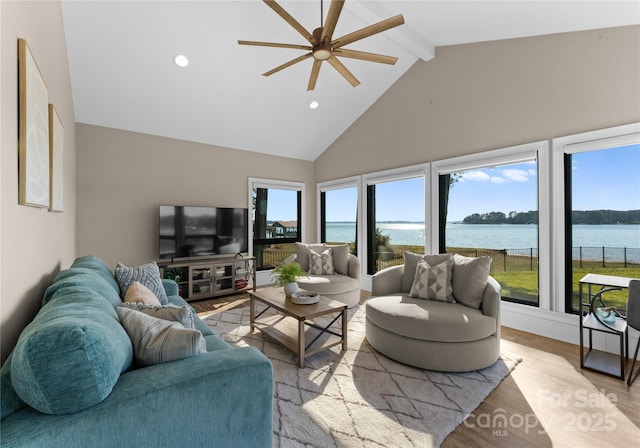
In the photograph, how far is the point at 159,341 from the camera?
47.1 inches

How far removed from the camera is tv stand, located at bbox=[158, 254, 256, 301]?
4328mm

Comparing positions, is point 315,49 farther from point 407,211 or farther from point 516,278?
point 516,278

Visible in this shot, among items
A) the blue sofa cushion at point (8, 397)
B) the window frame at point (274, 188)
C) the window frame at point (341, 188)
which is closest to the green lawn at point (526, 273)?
the window frame at point (341, 188)

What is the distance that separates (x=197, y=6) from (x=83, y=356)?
3301 millimetres

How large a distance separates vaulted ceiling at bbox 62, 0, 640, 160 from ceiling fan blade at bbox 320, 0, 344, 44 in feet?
3.03

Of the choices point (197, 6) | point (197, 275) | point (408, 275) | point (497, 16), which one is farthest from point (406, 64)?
point (197, 275)

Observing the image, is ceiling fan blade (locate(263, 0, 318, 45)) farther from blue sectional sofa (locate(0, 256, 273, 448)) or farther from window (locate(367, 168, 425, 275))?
window (locate(367, 168, 425, 275))

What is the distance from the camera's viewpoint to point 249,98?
167 inches

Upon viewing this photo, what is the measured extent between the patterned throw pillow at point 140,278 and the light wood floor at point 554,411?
2.41 metres

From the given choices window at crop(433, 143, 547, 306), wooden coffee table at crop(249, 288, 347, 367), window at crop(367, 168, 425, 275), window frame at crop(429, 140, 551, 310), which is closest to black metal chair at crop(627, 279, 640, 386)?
window frame at crop(429, 140, 551, 310)

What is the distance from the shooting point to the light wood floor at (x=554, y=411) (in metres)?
1.68

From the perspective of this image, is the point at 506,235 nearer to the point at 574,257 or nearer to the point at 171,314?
the point at 574,257

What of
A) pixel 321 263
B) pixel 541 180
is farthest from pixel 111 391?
pixel 541 180

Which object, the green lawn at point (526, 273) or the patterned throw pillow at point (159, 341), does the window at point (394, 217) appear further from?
the patterned throw pillow at point (159, 341)
